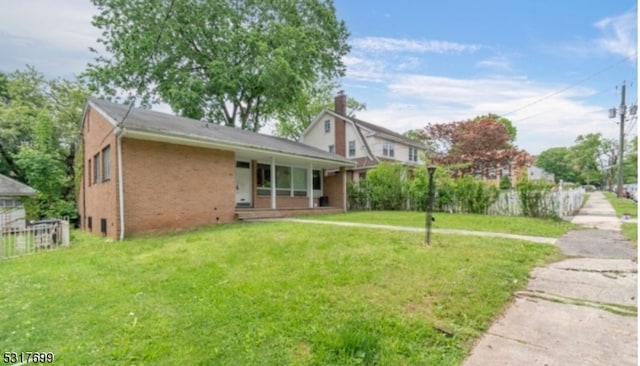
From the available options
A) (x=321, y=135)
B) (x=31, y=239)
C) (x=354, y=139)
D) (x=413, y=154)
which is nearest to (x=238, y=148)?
(x=31, y=239)

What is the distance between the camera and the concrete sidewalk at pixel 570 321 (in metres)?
2.38

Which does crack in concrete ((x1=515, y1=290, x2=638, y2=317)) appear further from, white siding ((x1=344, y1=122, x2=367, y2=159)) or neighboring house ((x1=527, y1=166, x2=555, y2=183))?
white siding ((x1=344, y1=122, x2=367, y2=159))

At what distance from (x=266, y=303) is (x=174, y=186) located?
7360 millimetres

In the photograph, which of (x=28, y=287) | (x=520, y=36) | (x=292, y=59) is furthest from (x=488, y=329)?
(x=292, y=59)

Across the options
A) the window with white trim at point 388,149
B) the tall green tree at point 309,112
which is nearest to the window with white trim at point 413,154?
the window with white trim at point 388,149

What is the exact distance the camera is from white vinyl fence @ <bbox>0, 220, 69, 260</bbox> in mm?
7066

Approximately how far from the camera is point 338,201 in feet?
57.6

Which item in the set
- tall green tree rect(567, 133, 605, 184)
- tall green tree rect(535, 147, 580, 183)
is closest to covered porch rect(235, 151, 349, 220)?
tall green tree rect(567, 133, 605, 184)

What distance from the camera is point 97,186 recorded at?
10.9m

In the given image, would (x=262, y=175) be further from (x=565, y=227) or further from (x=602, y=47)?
(x=602, y=47)

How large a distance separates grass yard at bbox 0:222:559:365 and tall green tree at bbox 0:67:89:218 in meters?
11.0

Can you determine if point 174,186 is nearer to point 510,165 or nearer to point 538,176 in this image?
point 510,165

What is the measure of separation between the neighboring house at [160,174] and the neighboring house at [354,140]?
26.7 feet

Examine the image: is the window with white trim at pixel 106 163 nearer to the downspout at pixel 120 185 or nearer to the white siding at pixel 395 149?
the downspout at pixel 120 185
